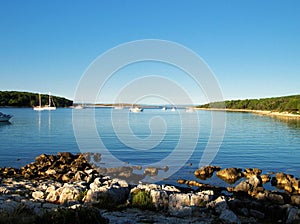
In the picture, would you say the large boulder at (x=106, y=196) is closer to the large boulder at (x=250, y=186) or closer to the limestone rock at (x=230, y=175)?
the large boulder at (x=250, y=186)

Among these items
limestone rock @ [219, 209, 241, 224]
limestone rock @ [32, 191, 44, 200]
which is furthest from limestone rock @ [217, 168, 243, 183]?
limestone rock @ [32, 191, 44, 200]

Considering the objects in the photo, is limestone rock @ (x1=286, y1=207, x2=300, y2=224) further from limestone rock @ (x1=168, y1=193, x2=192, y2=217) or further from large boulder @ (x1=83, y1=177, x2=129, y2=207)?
large boulder @ (x1=83, y1=177, x2=129, y2=207)

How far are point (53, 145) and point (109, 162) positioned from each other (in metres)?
14.1

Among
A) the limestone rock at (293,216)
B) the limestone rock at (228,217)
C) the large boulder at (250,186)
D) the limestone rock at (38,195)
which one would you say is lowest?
the large boulder at (250,186)

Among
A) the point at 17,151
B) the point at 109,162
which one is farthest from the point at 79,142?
the point at 109,162

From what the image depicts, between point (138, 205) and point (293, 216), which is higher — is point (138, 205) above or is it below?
above

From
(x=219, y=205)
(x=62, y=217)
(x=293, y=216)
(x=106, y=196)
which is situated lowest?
(x=293, y=216)

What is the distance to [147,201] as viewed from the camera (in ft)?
44.8

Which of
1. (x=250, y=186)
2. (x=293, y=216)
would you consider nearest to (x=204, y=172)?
(x=250, y=186)

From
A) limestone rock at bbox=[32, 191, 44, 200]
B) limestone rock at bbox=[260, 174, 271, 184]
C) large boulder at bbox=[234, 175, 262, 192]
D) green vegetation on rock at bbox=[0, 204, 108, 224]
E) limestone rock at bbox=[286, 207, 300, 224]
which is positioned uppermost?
green vegetation on rock at bbox=[0, 204, 108, 224]

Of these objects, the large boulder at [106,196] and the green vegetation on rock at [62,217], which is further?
the large boulder at [106,196]

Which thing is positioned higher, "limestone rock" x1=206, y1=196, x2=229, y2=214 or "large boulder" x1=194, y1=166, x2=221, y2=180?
"limestone rock" x1=206, y1=196, x2=229, y2=214

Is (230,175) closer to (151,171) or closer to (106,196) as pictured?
(151,171)

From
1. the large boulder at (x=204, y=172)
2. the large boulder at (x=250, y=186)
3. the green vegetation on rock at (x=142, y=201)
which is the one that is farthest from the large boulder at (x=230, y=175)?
the green vegetation on rock at (x=142, y=201)
